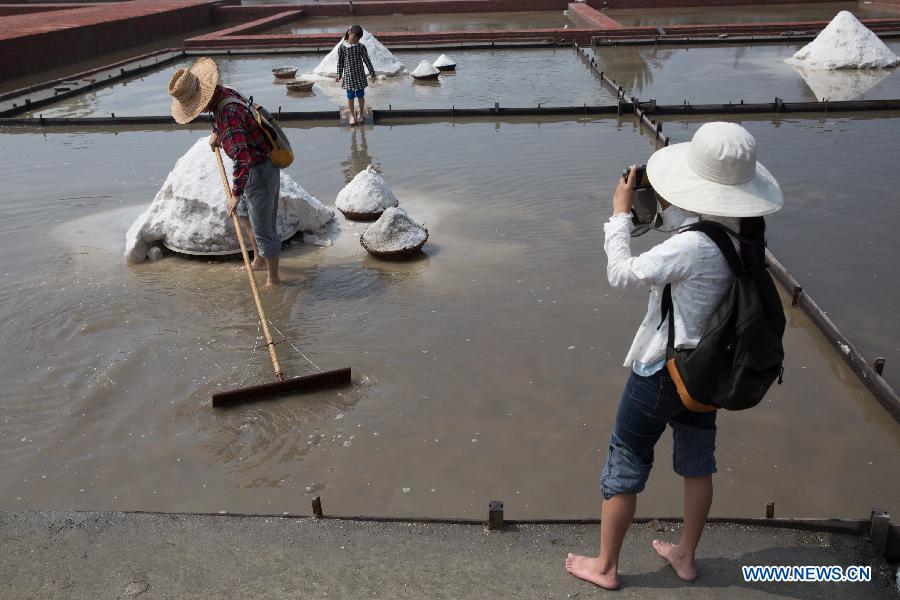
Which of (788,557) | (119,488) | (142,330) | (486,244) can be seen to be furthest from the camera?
(486,244)

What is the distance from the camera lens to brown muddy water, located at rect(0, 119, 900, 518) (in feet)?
12.1

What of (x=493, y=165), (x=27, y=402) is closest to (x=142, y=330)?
(x=27, y=402)

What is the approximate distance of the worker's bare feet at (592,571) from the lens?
109 inches

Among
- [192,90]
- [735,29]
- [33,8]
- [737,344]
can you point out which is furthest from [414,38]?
[737,344]

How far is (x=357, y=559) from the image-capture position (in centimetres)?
297

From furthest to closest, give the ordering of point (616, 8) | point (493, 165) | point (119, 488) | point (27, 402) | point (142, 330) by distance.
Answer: point (616, 8)
point (493, 165)
point (142, 330)
point (27, 402)
point (119, 488)

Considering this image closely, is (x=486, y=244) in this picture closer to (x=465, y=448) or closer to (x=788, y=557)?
(x=465, y=448)

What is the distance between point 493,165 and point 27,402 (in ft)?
18.4

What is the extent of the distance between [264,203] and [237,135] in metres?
0.54

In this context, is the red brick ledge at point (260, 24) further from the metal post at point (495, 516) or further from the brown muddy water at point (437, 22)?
the metal post at point (495, 516)

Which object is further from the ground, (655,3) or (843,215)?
(655,3)

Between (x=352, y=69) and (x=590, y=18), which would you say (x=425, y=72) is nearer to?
(x=352, y=69)

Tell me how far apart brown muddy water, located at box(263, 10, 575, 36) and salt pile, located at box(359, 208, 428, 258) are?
55.2 feet

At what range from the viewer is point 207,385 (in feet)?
15.0
